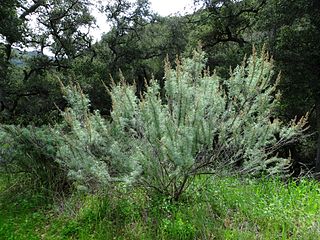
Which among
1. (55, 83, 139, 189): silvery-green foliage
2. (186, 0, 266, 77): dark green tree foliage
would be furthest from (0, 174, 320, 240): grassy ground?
(186, 0, 266, 77): dark green tree foliage

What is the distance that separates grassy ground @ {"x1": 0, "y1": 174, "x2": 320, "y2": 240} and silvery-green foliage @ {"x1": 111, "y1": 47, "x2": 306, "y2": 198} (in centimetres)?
33

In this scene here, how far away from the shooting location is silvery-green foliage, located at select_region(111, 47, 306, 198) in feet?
10.4

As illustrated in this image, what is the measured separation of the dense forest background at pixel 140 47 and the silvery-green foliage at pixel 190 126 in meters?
3.27

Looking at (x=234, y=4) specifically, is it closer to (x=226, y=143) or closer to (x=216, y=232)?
(x=226, y=143)

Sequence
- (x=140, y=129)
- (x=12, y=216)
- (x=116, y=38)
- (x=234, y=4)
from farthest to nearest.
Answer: (x=116, y=38) < (x=234, y=4) < (x=12, y=216) < (x=140, y=129)

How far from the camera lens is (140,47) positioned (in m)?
16.7

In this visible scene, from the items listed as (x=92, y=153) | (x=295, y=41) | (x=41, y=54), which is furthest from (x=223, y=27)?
(x=92, y=153)

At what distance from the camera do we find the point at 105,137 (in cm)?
365

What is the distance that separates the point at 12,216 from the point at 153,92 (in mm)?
2641

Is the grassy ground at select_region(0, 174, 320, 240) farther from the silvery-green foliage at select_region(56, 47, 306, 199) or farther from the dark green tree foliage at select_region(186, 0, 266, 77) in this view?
the dark green tree foliage at select_region(186, 0, 266, 77)

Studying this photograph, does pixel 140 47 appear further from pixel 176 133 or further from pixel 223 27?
pixel 176 133

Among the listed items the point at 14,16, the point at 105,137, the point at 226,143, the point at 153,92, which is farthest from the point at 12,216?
the point at 14,16

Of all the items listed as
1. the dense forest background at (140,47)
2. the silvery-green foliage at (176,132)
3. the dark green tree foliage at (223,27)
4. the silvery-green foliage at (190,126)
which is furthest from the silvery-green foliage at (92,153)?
the dark green tree foliage at (223,27)

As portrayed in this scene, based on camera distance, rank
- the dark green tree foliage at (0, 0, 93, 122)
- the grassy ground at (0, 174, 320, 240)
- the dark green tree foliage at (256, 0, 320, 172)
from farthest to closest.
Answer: the dark green tree foliage at (0, 0, 93, 122) < the dark green tree foliage at (256, 0, 320, 172) < the grassy ground at (0, 174, 320, 240)
